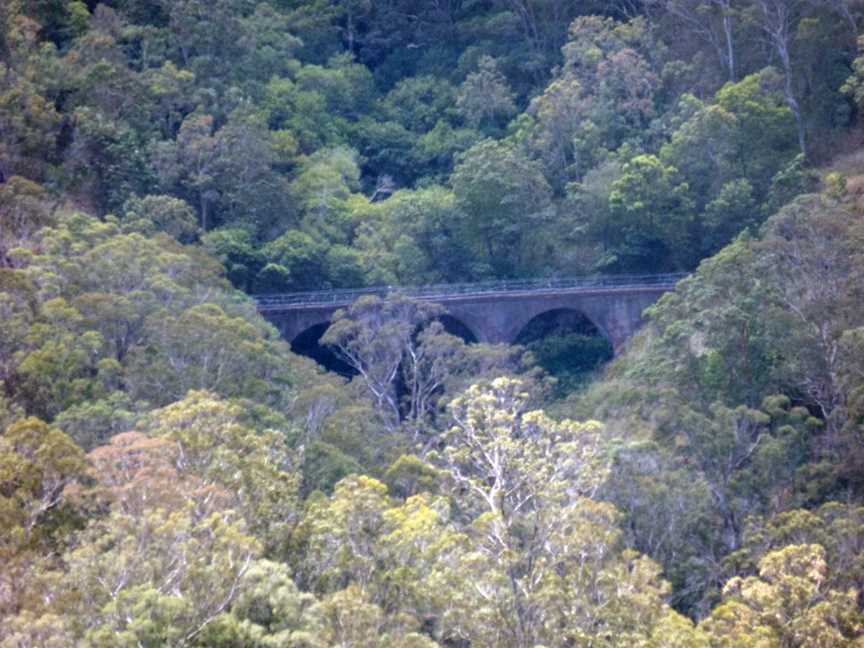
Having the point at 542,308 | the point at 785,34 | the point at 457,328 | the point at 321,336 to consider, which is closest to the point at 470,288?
the point at 457,328

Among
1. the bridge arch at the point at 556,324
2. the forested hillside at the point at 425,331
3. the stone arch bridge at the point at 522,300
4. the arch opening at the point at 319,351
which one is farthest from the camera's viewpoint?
the bridge arch at the point at 556,324

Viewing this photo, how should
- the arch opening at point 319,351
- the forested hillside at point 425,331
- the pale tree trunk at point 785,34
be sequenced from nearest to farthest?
the forested hillside at point 425,331
the arch opening at point 319,351
the pale tree trunk at point 785,34

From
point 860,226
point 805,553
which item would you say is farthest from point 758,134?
point 805,553

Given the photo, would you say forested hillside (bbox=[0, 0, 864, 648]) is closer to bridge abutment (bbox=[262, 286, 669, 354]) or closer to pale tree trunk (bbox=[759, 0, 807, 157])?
pale tree trunk (bbox=[759, 0, 807, 157])

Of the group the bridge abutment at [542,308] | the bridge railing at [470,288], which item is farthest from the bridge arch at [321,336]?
the bridge railing at [470,288]

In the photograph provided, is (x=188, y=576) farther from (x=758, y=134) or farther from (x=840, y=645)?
(x=758, y=134)

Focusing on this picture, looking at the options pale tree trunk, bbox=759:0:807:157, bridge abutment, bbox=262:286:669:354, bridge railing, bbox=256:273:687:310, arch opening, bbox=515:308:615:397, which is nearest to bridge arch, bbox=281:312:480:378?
bridge abutment, bbox=262:286:669:354

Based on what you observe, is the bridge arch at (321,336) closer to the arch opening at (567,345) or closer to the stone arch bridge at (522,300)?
the stone arch bridge at (522,300)

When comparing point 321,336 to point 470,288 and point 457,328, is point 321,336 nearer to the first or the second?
point 457,328
